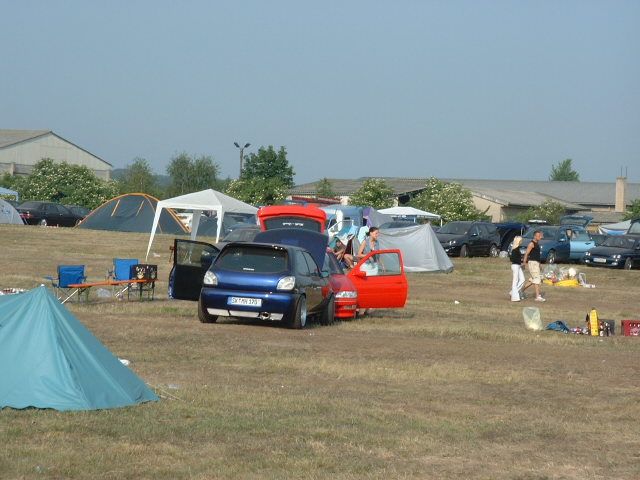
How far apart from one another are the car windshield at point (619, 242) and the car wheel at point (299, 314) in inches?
1096

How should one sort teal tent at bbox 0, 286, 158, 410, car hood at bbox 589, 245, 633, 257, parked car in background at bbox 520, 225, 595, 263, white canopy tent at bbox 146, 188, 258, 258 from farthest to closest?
parked car in background at bbox 520, 225, 595, 263 < car hood at bbox 589, 245, 633, 257 < white canopy tent at bbox 146, 188, 258, 258 < teal tent at bbox 0, 286, 158, 410

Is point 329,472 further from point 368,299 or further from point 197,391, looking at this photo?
point 368,299

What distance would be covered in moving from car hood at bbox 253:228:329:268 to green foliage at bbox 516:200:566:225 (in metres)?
57.4

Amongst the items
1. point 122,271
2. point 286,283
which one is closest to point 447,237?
point 122,271

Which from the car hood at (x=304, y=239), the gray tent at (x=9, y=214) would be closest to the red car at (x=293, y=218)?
the car hood at (x=304, y=239)

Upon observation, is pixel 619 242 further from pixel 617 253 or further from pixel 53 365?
pixel 53 365

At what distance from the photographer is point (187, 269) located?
1998cm

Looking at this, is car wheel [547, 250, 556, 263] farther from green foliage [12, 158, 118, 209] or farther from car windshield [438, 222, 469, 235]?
green foliage [12, 158, 118, 209]

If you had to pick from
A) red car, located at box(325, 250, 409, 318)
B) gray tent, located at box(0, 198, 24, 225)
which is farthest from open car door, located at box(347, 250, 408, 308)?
gray tent, located at box(0, 198, 24, 225)

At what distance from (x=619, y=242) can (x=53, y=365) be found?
36768mm

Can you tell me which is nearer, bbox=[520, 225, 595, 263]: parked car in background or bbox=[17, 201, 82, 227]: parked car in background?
bbox=[520, 225, 595, 263]: parked car in background

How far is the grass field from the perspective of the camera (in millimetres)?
8539

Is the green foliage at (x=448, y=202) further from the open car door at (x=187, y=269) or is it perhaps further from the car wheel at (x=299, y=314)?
the car wheel at (x=299, y=314)

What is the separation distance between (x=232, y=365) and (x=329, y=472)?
18.6 feet
